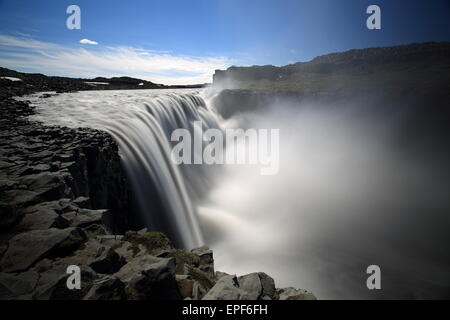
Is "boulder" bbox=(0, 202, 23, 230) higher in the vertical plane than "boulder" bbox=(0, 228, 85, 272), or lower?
higher

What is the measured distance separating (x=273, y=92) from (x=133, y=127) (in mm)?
34266

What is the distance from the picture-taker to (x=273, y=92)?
1655 inches

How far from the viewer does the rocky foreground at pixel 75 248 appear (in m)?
3.41

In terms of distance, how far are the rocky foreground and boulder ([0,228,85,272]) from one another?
0.04ft

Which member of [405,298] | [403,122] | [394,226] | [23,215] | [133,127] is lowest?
[405,298]

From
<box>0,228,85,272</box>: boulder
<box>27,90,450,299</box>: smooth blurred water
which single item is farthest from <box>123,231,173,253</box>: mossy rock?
<box>27,90,450,299</box>: smooth blurred water

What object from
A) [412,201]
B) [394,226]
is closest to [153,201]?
[394,226]

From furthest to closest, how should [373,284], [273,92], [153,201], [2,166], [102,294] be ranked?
[273,92] → [373,284] → [153,201] → [2,166] → [102,294]

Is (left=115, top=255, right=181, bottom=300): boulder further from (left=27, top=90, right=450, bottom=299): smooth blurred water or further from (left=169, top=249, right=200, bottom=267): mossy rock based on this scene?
(left=27, top=90, right=450, bottom=299): smooth blurred water

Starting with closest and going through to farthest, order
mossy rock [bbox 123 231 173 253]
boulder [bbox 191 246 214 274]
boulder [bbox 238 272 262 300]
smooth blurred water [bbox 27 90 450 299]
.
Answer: boulder [bbox 238 272 262 300] → mossy rock [bbox 123 231 173 253] → boulder [bbox 191 246 214 274] → smooth blurred water [bbox 27 90 450 299]

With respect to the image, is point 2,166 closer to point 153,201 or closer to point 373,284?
point 153,201

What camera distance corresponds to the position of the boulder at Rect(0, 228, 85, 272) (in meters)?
3.66

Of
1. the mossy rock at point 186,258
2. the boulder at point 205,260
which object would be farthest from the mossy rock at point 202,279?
the boulder at point 205,260

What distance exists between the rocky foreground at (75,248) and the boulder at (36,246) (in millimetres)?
13
